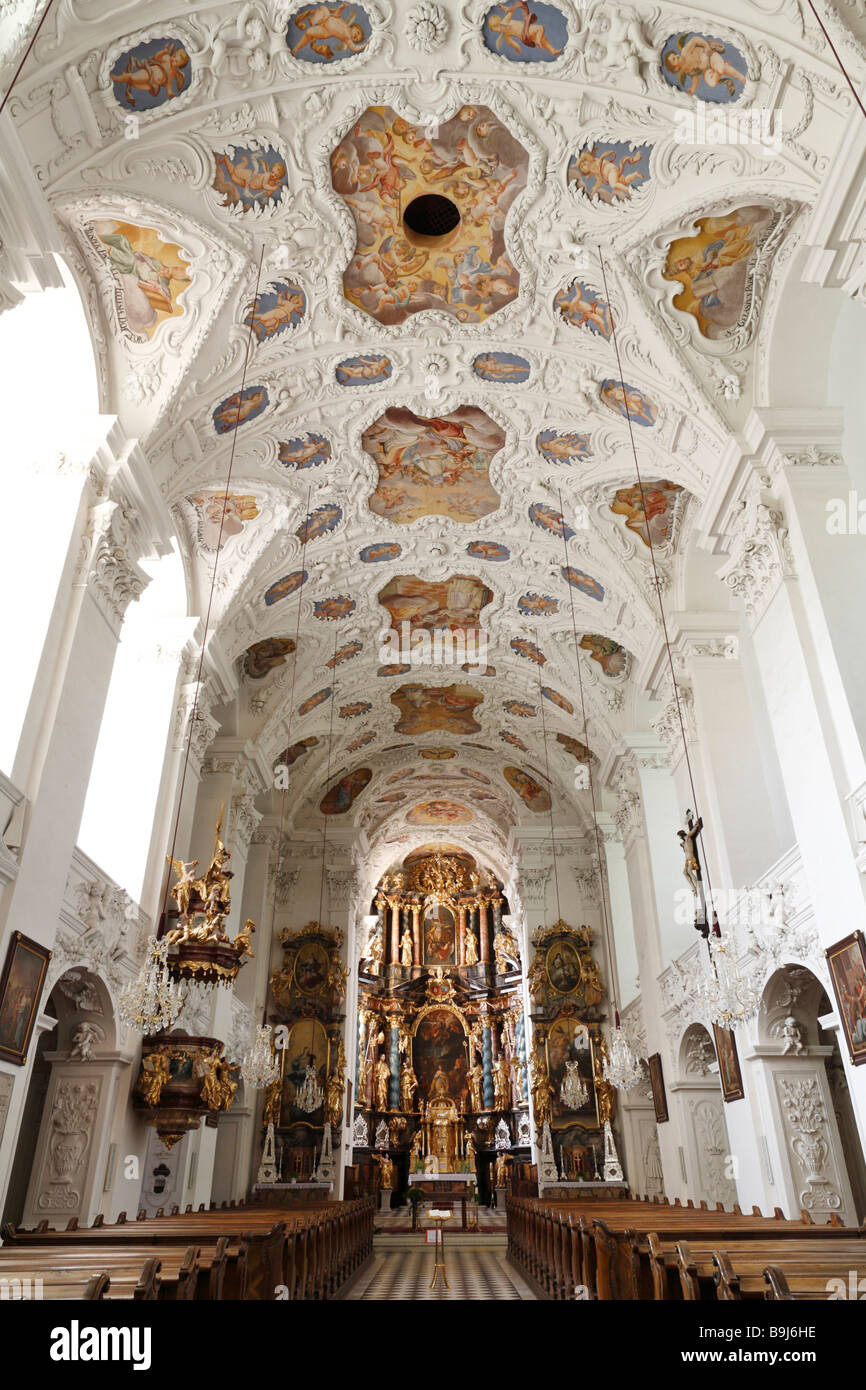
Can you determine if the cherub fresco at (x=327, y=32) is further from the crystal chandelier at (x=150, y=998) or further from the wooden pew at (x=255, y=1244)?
the wooden pew at (x=255, y=1244)

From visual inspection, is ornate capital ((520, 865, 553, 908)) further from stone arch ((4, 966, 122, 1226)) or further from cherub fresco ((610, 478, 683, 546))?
stone arch ((4, 966, 122, 1226))

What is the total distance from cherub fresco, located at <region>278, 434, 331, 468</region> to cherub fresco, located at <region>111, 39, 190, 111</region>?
4.53 m

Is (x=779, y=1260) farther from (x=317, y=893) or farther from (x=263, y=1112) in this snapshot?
(x=317, y=893)

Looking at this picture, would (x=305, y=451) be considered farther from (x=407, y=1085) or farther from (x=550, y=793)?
(x=407, y=1085)

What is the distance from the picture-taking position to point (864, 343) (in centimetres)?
969

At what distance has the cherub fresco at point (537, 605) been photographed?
15.8 metres

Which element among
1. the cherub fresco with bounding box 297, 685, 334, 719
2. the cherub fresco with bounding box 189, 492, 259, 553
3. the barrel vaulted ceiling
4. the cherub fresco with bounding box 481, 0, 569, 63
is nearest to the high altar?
the cherub fresco with bounding box 297, 685, 334, 719

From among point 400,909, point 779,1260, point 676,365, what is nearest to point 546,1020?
point 400,909

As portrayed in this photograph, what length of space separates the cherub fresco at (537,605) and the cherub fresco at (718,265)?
639 centimetres

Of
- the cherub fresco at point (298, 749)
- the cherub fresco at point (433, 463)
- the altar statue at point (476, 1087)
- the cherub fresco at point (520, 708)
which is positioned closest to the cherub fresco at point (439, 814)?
the cherub fresco at point (298, 749)

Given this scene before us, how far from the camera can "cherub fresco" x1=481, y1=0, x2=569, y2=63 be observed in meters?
7.87

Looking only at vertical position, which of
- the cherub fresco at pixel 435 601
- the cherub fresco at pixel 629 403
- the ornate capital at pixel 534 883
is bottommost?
the ornate capital at pixel 534 883

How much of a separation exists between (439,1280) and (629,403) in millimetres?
11515
